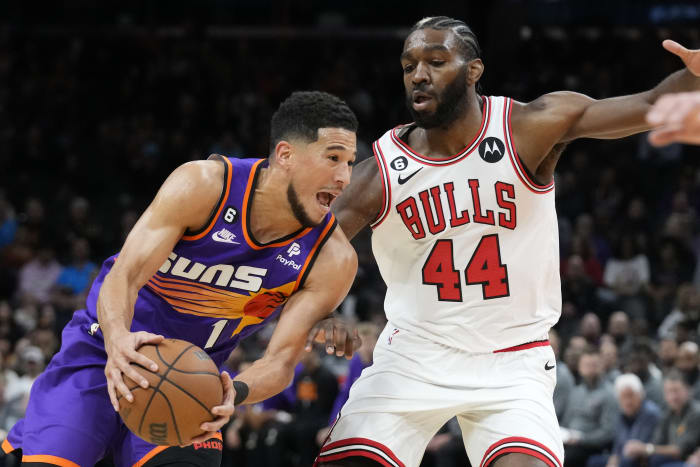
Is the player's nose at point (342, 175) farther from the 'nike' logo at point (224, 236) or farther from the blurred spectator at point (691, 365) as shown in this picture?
the blurred spectator at point (691, 365)

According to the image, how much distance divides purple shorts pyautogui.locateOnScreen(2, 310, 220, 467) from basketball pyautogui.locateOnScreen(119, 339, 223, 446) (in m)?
0.41

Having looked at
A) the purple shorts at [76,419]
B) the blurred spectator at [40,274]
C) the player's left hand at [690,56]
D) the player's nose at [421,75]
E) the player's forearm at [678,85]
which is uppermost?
the player's nose at [421,75]

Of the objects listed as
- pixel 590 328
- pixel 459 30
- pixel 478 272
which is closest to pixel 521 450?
pixel 478 272

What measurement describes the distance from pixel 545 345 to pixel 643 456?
205 inches

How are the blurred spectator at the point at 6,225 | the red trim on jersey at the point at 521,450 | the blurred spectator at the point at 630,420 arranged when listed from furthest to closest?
the blurred spectator at the point at 6,225 → the blurred spectator at the point at 630,420 → the red trim on jersey at the point at 521,450

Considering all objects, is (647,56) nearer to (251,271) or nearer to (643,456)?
(643,456)

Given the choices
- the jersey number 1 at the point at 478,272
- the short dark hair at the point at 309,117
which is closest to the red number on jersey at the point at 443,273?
the jersey number 1 at the point at 478,272

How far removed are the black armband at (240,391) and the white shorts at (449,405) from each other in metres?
0.77

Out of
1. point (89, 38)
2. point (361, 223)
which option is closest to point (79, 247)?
point (89, 38)

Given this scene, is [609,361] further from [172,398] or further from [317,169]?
[172,398]

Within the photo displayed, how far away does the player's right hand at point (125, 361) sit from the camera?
390 centimetres

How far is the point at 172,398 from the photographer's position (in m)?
3.92

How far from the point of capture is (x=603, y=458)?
33.0 ft

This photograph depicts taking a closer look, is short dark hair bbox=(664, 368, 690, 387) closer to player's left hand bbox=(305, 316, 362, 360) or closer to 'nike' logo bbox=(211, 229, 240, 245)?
player's left hand bbox=(305, 316, 362, 360)
